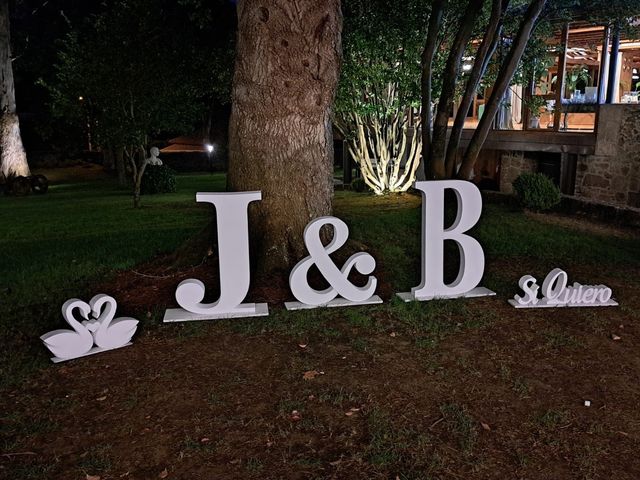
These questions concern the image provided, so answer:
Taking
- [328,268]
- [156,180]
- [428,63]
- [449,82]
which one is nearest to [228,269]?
[328,268]

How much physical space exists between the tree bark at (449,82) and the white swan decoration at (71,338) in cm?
925

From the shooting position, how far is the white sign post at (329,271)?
5.39m

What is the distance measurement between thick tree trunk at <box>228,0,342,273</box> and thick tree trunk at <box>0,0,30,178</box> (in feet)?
58.7

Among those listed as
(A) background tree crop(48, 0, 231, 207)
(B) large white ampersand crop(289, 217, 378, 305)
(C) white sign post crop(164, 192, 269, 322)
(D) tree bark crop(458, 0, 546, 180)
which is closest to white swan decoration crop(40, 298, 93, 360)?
(C) white sign post crop(164, 192, 269, 322)

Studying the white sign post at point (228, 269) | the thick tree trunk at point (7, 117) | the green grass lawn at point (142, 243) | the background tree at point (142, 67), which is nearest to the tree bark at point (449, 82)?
the green grass lawn at point (142, 243)

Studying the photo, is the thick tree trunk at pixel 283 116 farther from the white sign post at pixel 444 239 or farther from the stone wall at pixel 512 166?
the stone wall at pixel 512 166

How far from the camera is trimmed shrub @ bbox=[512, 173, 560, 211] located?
1145 centimetres

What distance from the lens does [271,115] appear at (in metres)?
6.22

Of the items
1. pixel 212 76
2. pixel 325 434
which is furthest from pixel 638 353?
pixel 212 76

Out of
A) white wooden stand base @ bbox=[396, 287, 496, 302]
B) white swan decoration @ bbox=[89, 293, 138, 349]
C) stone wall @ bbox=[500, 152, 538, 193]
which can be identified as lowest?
white wooden stand base @ bbox=[396, 287, 496, 302]

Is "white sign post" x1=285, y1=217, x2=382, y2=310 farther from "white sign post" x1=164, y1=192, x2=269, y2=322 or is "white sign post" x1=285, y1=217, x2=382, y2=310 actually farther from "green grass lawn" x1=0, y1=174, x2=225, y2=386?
"green grass lawn" x1=0, y1=174, x2=225, y2=386

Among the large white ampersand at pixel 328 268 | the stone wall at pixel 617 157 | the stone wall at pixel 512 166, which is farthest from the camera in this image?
the stone wall at pixel 512 166

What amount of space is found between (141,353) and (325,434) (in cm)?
197

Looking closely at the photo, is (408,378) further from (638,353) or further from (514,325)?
(638,353)
